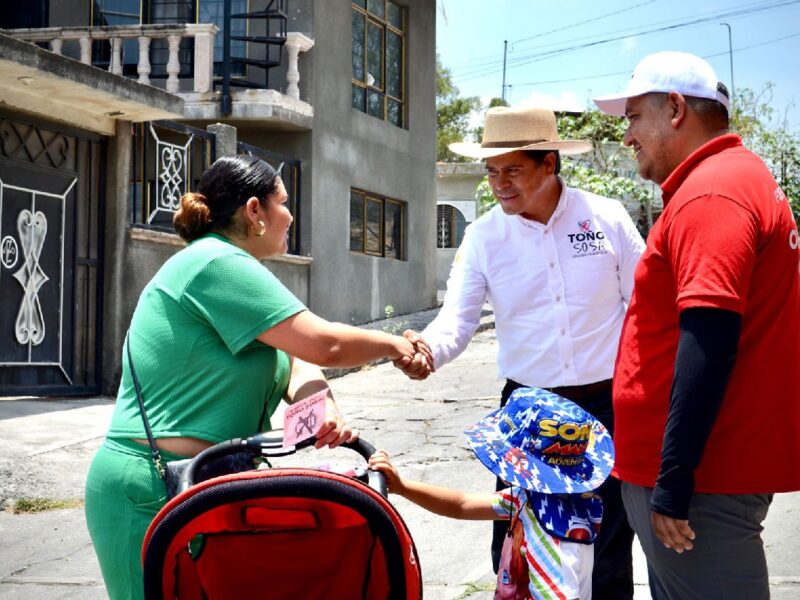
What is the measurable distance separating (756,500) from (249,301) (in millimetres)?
1404

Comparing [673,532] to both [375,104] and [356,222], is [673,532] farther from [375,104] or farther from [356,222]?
[375,104]

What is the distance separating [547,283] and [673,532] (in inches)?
72.5

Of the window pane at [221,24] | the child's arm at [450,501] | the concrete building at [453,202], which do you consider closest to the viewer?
A: the child's arm at [450,501]

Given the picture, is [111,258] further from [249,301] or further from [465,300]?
[249,301]

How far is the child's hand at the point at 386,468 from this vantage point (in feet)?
10.2

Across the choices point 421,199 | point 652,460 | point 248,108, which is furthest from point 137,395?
point 421,199

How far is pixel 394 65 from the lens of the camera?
21.2m

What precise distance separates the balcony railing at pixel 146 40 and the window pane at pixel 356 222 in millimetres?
3195

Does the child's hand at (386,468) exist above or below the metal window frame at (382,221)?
below

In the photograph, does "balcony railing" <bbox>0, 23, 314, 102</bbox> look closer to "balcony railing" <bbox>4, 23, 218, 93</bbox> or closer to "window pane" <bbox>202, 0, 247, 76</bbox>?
"balcony railing" <bbox>4, 23, 218, 93</bbox>

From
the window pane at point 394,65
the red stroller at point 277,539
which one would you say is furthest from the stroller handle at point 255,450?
the window pane at point 394,65

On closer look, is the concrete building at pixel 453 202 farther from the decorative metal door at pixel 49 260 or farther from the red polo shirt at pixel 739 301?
the red polo shirt at pixel 739 301

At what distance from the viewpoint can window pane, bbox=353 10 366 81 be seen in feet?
64.1

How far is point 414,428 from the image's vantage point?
1023cm
